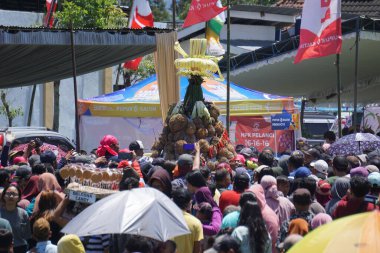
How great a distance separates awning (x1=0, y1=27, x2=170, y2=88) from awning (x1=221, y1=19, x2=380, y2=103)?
24.2ft

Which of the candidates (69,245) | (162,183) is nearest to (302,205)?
(162,183)

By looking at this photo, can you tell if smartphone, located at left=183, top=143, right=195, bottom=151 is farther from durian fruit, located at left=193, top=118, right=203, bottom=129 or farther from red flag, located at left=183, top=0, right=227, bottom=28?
red flag, located at left=183, top=0, right=227, bottom=28

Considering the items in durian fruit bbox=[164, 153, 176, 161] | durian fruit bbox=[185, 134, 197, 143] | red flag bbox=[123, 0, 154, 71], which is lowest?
durian fruit bbox=[164, 153, 176, 161]

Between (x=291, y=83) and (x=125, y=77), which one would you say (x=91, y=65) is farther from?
(x=125, y=77)

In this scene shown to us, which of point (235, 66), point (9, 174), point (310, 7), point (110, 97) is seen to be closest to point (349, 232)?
point (9, 174)

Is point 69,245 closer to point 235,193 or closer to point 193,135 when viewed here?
point 235,193

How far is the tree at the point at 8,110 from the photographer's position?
1316 inches

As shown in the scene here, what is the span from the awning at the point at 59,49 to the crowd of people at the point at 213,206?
13.8ft

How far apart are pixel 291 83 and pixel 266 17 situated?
9130 mm

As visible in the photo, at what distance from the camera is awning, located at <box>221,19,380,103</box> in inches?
926

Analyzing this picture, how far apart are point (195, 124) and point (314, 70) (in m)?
13.3

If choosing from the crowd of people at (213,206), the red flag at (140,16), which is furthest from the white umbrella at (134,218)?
the red flag at (140,16)

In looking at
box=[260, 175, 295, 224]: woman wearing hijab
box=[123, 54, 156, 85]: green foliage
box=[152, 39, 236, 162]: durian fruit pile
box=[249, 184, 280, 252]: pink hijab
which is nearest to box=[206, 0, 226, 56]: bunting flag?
box=[152, 39, 236, 162]: durian fruit pile

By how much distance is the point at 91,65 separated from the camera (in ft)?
60.1
